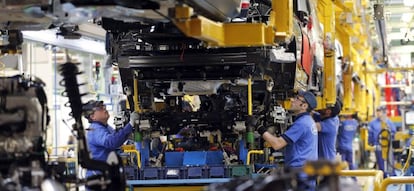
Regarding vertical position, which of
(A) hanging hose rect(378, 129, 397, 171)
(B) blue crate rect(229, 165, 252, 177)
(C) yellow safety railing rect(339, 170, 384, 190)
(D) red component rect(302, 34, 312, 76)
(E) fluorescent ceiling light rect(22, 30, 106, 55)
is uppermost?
(E) fluorescent ceiling light rect(22, 30, 106, 55)

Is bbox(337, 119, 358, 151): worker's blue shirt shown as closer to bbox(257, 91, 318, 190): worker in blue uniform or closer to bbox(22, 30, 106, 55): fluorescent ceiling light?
bbox(22, 30, 106, 55): fluorescent ceiling light

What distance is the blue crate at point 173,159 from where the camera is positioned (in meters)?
8.01

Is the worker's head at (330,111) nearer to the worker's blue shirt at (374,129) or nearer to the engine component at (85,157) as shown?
the engine component at (85,157)

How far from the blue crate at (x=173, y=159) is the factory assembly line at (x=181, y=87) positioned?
1 cm

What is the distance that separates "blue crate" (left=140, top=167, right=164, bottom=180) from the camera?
24.5ft

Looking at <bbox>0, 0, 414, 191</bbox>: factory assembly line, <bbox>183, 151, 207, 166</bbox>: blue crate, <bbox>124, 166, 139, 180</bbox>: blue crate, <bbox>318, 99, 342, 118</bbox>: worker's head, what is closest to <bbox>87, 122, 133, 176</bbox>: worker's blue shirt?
<bbox>0, 0, 414, 191</bbox>: factory assembly line

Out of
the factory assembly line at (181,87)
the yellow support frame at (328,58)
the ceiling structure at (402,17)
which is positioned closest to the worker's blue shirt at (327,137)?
the yellow support frame at (328,58)

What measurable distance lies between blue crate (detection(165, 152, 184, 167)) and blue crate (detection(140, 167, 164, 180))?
53 centimetres

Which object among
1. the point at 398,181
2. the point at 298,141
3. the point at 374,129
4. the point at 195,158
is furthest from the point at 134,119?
the point at 374,129

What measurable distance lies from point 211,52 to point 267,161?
158 cm

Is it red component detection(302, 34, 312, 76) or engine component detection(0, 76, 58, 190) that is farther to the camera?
red component detection(302, 34, 312, 76)

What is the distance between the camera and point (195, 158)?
7906 millimetres

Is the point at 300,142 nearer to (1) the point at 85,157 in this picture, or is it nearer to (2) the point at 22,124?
(1) the point at 85,157

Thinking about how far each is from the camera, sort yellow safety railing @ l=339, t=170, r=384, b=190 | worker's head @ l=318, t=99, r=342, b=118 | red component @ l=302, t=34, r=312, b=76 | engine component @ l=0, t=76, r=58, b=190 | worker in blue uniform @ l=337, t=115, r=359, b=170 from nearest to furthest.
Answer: engine component @ l=0, t=76, r=58, b=190
yellow safety railing @ l=339, t=170, r=384, b=190
red component @ l=302, t=34, r=312, b=76
worker's head @ l=318, t=99, r=342, b=118
worker in blue uniform @ l=337, t=115, r=359, b=170
